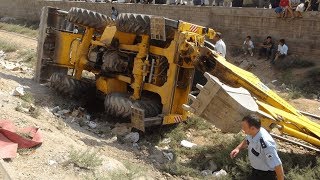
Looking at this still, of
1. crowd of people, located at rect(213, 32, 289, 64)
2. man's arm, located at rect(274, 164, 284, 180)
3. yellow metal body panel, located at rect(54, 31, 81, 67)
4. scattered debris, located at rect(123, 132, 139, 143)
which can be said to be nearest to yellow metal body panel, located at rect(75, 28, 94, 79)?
yellow metal body panel, located at rect(54, 31, 81, 67)

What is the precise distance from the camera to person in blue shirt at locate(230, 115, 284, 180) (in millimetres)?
4727

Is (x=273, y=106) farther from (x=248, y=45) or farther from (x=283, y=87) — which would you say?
(x=248, y=45)

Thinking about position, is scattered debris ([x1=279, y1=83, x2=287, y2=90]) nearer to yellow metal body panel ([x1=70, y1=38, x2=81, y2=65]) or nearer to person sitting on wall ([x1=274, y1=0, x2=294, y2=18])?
person sitting on wall ([x1=274, y1=0, x2=294, y2=18])

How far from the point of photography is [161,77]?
8250 millimetres

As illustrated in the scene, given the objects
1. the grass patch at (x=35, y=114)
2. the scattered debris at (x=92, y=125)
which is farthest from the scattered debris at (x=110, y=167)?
the scattered debris at (x=92, y=125)

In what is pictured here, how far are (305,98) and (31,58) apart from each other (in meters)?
8.60

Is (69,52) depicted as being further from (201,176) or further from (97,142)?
(201,176)

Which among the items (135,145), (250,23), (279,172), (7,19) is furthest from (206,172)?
(7,19)

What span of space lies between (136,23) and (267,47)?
8.19m

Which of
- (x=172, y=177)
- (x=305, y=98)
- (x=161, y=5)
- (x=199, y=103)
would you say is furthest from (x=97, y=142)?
(x=161, y=5)

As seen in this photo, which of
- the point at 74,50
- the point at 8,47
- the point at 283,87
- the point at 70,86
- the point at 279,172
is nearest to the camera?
the point at 279,172

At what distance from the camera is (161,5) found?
63.6ft

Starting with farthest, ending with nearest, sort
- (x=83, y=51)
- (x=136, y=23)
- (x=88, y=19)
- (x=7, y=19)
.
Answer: (x=7, y=19), (x=83, y=51), (x=88, y=19), (x=136, y=23)

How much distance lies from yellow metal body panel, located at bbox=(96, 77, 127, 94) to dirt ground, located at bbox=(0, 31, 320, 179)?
0.68m
